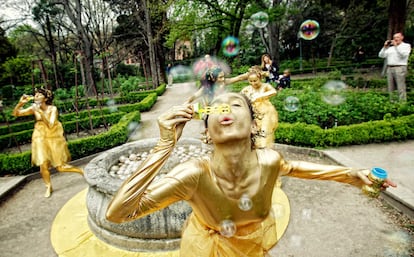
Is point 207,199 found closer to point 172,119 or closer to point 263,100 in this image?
point 172,119

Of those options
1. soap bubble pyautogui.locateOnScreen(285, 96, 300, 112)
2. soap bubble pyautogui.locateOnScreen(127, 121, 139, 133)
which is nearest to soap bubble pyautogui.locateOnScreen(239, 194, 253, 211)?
soap bubble pyautogui.locateOnScreen(285, 96, 300, 112)

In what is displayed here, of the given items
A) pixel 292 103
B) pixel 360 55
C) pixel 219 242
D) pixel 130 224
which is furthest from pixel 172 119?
pixel 360 55

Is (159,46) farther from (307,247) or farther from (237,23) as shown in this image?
(307,247)

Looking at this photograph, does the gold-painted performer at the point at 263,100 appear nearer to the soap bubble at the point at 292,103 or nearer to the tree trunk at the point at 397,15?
the soap bubble at the point at 292,103

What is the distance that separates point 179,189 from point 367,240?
3.71m

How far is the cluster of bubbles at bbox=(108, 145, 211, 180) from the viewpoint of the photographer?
230 inches

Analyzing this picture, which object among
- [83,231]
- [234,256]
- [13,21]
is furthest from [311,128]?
[13,21]

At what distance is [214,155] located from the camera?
177 cm

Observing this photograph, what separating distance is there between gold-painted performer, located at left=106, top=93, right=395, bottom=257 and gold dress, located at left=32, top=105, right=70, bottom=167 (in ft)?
17.4

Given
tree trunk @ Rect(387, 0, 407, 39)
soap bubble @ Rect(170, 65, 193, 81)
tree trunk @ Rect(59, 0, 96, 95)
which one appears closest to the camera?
tree trunk @ Rect(387, 0, 407, 39)

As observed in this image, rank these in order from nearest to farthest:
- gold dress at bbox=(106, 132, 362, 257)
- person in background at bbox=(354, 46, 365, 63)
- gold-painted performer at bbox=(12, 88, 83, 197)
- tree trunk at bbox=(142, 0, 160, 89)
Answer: gold dress at bbox=(106, 132, 362, 257)
gold-painted performer at bbox=(12, 88, 83, 197)
tree trunk at bbox=(142, 0, 160, 89)
person in background at bbox=(354, 46, 365, 63)

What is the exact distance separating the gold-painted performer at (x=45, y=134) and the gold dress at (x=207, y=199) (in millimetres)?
5278

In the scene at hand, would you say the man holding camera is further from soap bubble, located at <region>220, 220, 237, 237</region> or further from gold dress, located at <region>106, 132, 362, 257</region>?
soap bubble, located at <region>220, 220, 237, 237</region>

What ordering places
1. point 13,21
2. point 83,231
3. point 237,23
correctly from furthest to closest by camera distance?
point 13,21
point 237,23
point 83,231
